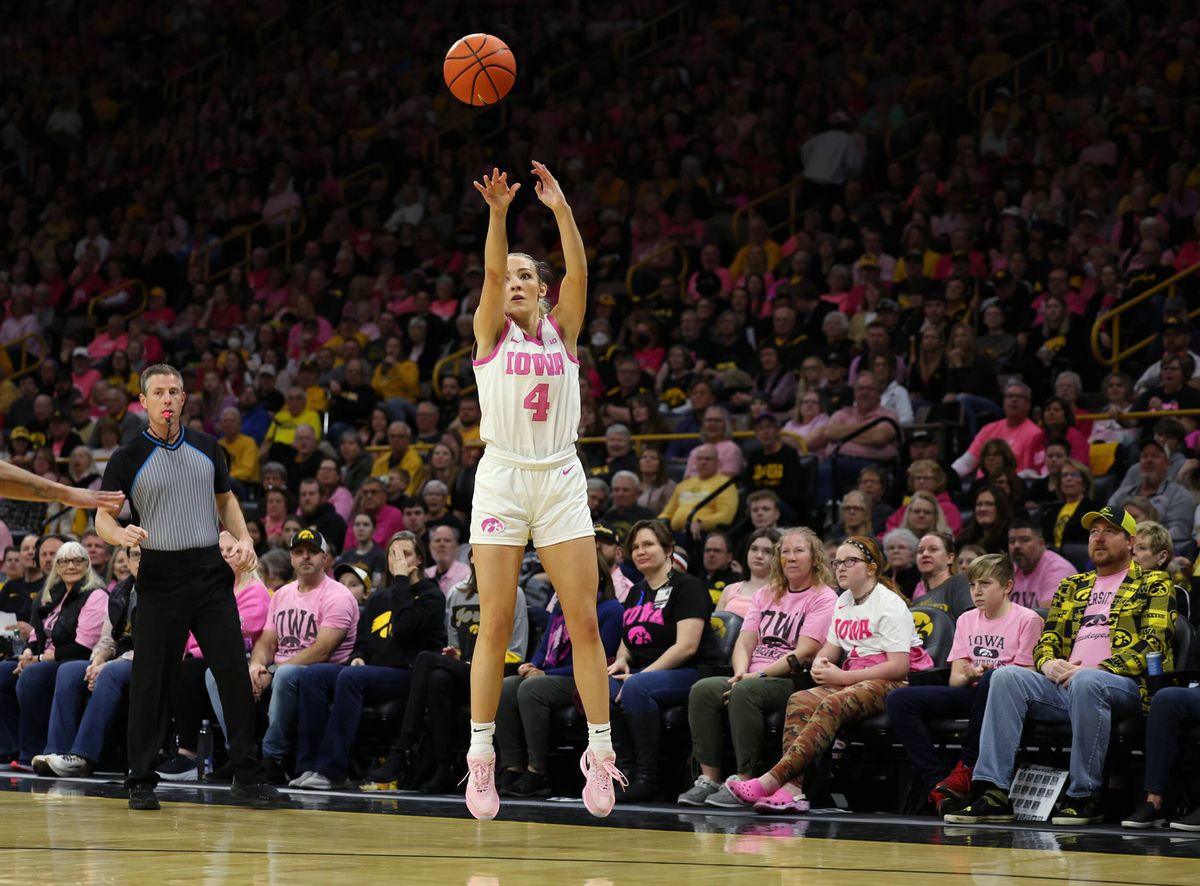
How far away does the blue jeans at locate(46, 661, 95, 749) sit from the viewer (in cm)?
1046

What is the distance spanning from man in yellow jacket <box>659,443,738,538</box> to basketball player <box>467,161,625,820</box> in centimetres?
524

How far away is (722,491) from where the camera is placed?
11586 mm

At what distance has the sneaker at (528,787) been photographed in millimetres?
8922

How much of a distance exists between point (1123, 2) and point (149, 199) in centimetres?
1179

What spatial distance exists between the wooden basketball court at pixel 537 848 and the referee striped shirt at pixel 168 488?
4.11 ft

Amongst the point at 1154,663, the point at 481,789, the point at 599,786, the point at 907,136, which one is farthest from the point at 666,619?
the point at 907,136

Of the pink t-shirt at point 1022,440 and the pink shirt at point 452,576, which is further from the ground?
the pink t-shirt at point 1022,440

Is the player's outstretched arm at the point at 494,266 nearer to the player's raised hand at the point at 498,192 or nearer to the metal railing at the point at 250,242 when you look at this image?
the player's raised hand at the point at 498,192

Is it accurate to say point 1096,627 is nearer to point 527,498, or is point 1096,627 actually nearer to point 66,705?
point 527,498

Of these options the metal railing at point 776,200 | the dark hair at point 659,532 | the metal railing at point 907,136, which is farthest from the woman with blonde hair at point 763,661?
the metal railing at point 907,136

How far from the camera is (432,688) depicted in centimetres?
938

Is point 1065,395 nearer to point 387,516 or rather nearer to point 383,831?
point 387,516

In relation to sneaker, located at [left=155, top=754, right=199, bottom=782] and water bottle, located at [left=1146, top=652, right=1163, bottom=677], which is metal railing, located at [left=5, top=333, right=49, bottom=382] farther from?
water bottle, located at [left=1146, top=652, right=1163, bottom=677]

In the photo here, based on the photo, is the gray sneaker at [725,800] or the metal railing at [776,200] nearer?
the gray sneaker at [725,800]
